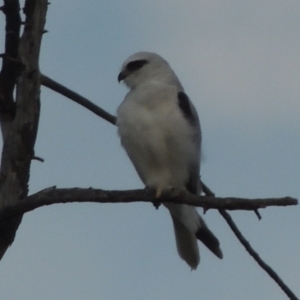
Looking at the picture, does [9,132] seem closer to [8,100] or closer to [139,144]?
[8,100]

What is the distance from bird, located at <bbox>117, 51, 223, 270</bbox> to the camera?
4.27 meters

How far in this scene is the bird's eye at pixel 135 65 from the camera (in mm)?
5273

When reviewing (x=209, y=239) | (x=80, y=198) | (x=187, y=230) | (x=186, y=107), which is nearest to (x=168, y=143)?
(x=186, y=107)

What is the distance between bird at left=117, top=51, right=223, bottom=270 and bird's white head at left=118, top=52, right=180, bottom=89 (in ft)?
0.40

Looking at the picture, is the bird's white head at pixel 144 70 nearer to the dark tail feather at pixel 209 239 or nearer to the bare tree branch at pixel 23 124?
the dark tail feather at pixel 209 239

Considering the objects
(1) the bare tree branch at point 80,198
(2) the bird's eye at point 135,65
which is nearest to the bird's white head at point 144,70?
(2) the bird's eye at point 135,65

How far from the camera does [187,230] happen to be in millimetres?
4910

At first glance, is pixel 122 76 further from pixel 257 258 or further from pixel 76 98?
pixel 257 258

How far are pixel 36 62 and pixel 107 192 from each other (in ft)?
2.92

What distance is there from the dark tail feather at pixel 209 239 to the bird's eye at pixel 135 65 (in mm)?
1497

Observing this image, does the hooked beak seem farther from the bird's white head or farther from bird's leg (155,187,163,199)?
bird's leg (155,187,163,199)

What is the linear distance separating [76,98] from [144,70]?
940 mm

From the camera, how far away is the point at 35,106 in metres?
3.39

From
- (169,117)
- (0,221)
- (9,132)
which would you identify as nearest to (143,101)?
(169,117)
